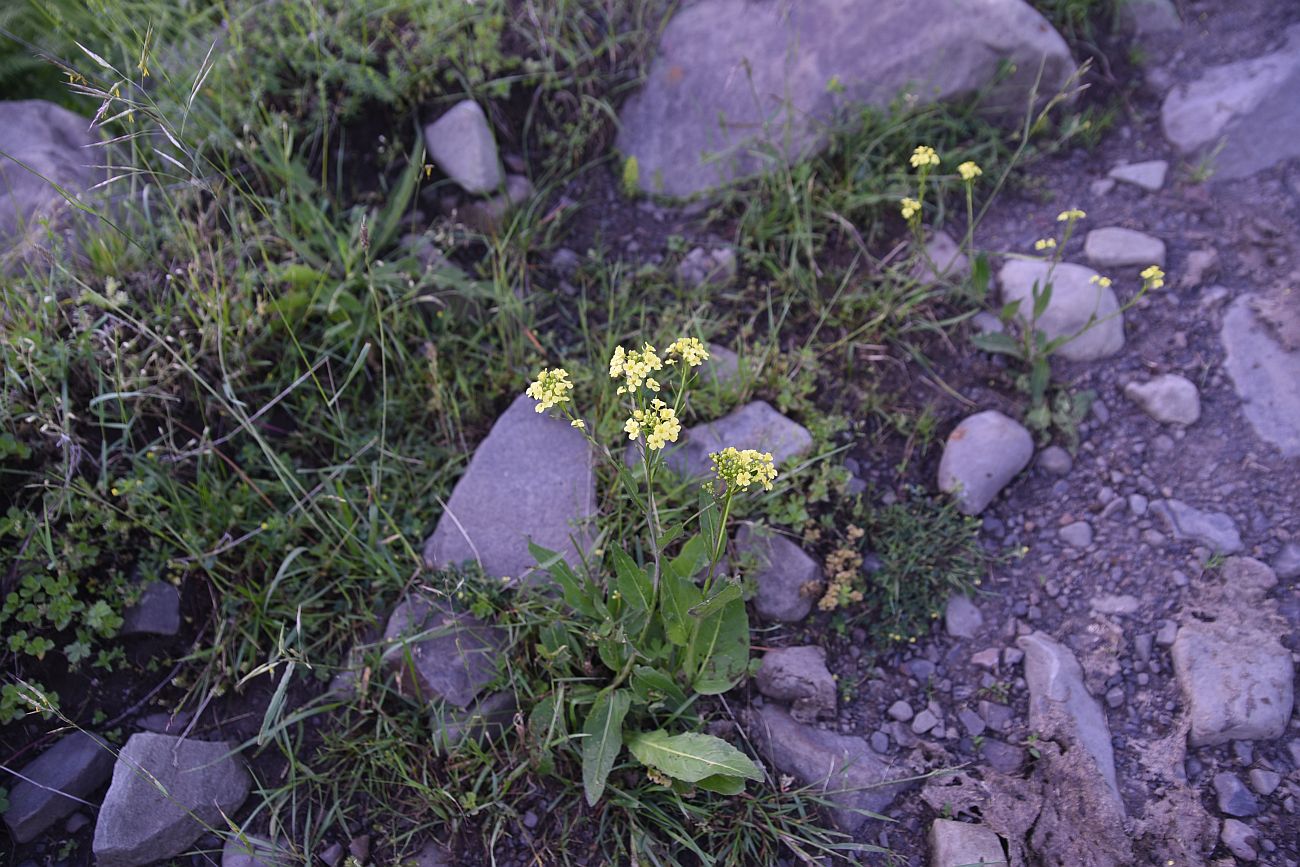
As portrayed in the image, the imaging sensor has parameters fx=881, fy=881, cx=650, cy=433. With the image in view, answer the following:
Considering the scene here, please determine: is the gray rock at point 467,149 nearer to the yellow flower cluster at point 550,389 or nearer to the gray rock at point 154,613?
the yellow flower cluster at point 550,389

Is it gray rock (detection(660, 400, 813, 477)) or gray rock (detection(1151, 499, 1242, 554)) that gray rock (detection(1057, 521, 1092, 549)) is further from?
gray rock (detection(660, 400, 813, 477))

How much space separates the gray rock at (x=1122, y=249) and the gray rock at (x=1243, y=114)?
51cm

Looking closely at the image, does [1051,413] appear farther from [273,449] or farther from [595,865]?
[273,449]

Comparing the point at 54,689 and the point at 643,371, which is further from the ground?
the point at 643,371

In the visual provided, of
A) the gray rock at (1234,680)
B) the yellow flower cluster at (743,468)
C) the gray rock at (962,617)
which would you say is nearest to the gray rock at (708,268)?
the gray rock at (962,617)

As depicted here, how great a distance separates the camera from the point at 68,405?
2695 millimetres

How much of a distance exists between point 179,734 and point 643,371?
5.87ft

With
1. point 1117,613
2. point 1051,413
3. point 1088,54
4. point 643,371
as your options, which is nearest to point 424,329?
point 643,371

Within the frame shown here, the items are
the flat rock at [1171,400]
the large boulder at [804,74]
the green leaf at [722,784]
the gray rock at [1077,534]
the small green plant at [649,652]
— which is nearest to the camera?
the small green plant at [649,652]

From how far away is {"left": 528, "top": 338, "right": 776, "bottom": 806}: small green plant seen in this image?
7.11 ft

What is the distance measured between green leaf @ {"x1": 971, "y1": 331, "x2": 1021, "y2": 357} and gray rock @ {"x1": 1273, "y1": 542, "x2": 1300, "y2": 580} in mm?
1004

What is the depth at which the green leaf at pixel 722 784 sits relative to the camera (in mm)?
2270

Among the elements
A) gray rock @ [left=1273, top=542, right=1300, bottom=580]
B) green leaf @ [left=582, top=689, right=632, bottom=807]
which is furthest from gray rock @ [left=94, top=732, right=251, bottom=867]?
gray rock @ [left=1273, top=542, right=1300, bottom=580]

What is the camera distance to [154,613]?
2.68 m
